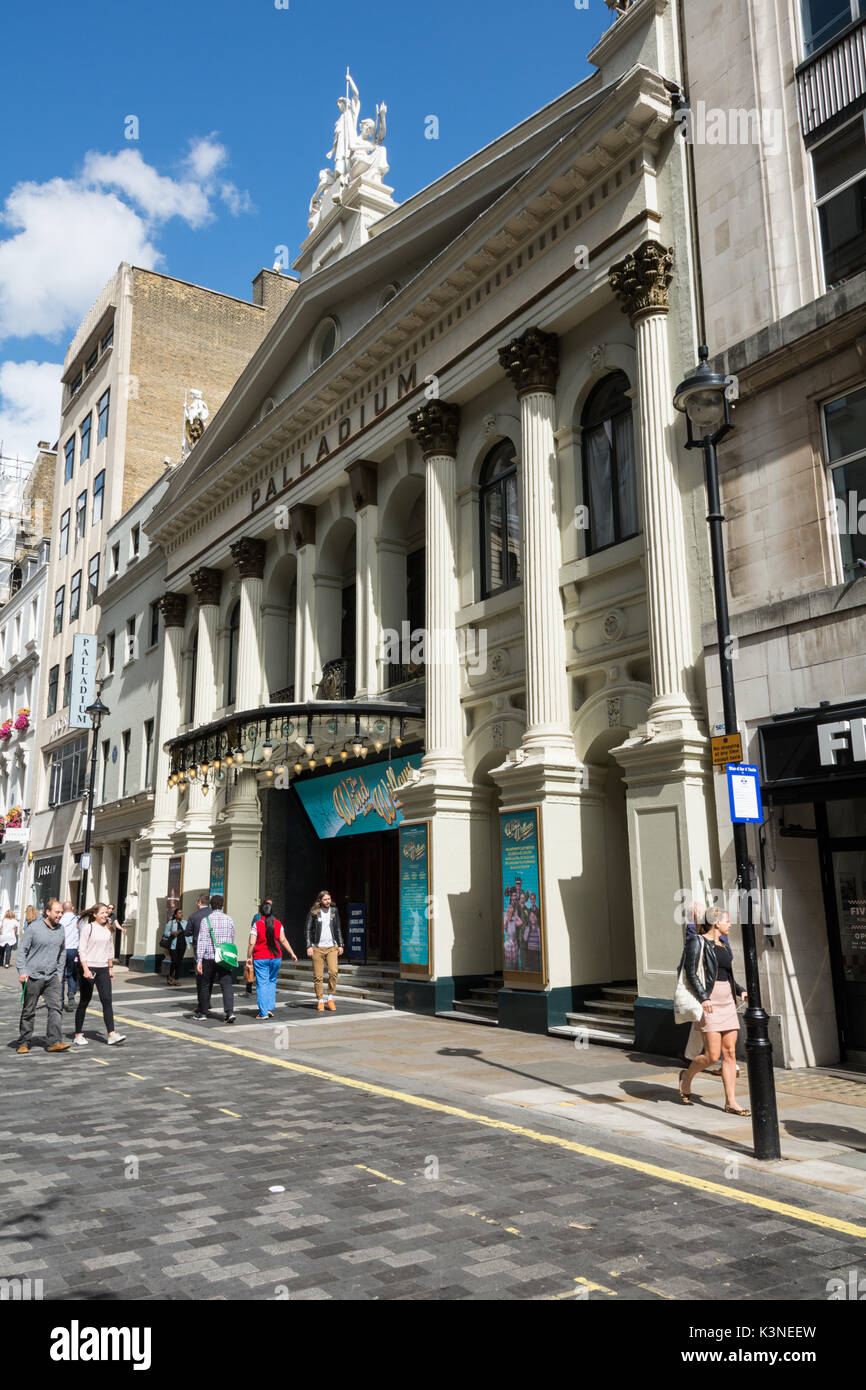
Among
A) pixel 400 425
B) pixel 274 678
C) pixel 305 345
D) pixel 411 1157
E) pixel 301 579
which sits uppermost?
pixel 305 345

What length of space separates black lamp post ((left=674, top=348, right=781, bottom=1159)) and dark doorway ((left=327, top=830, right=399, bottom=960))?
50.2ft

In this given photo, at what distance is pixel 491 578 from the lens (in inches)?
762

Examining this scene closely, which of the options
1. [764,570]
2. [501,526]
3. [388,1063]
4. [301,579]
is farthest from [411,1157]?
[301,579]

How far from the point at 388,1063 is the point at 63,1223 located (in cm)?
657

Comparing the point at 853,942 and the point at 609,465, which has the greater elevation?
the point at 609,465

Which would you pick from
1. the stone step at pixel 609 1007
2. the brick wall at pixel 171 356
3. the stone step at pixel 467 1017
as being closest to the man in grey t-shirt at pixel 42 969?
the stone step at pixel 467 1017

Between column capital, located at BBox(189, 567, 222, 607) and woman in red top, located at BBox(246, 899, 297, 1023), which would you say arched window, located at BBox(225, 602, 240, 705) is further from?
woman in red top, located at BBox(246, 899, 297, 1023)

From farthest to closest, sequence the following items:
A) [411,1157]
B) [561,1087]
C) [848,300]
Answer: [848,300] < [561,1087] < [411,1157]

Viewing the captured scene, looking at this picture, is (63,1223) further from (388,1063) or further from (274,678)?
(274,678)

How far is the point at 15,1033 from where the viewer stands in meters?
16.1

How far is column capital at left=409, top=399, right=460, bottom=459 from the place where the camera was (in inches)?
790

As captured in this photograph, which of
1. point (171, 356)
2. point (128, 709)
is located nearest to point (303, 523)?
point (128, 709)

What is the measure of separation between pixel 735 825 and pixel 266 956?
425 inches

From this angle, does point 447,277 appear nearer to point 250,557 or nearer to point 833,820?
point 250,557
